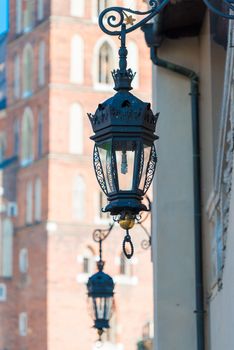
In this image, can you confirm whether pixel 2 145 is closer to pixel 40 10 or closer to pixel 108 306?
pixel 40 10

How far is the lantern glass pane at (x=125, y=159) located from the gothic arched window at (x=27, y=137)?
40.9 meters

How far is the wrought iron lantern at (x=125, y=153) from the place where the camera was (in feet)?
20.1

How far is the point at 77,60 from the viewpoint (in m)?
46.4

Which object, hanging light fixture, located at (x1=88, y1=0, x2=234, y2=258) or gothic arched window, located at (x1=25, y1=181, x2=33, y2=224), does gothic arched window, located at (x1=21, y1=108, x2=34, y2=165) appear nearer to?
gothic arched window, located at (x1=25, y1=181, x2=33, y2=224)

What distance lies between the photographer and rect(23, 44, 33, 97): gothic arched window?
4781 cm

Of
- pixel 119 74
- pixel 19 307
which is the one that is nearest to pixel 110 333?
pixel 19 307

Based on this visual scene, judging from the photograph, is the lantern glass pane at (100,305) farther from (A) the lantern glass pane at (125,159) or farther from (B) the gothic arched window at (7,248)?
(B) the gothic arched window at (7,248)

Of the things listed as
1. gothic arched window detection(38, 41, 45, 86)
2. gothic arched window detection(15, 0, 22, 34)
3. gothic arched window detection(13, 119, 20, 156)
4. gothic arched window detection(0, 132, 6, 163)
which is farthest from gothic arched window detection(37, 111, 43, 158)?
gothic arched window detection(15, 0, 22, 34)

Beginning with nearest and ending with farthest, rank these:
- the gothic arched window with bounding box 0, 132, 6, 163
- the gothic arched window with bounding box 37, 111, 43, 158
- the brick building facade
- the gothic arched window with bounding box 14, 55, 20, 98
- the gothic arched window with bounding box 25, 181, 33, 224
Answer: the brick building facade → the gothic arched window with bounding box 37, 111, 43, 158 → the gothic arched window with bounding box 25, 181, 33, 224 → the gothic arched window with bounding box 14, 55, 20, 98 → the gothic arched window with bounding box 0, 132, 6, 163

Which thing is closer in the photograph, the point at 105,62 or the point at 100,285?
the point at 100,285

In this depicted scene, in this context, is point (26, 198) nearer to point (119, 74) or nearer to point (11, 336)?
point (11, 336)

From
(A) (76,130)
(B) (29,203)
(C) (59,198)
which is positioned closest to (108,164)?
(C) (59,198)

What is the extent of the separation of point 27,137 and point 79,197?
3603mm

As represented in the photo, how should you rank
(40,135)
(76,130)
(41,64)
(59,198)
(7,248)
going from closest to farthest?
(59,198) → (76,130) → (40,135) → (41,64) → (7,248)
